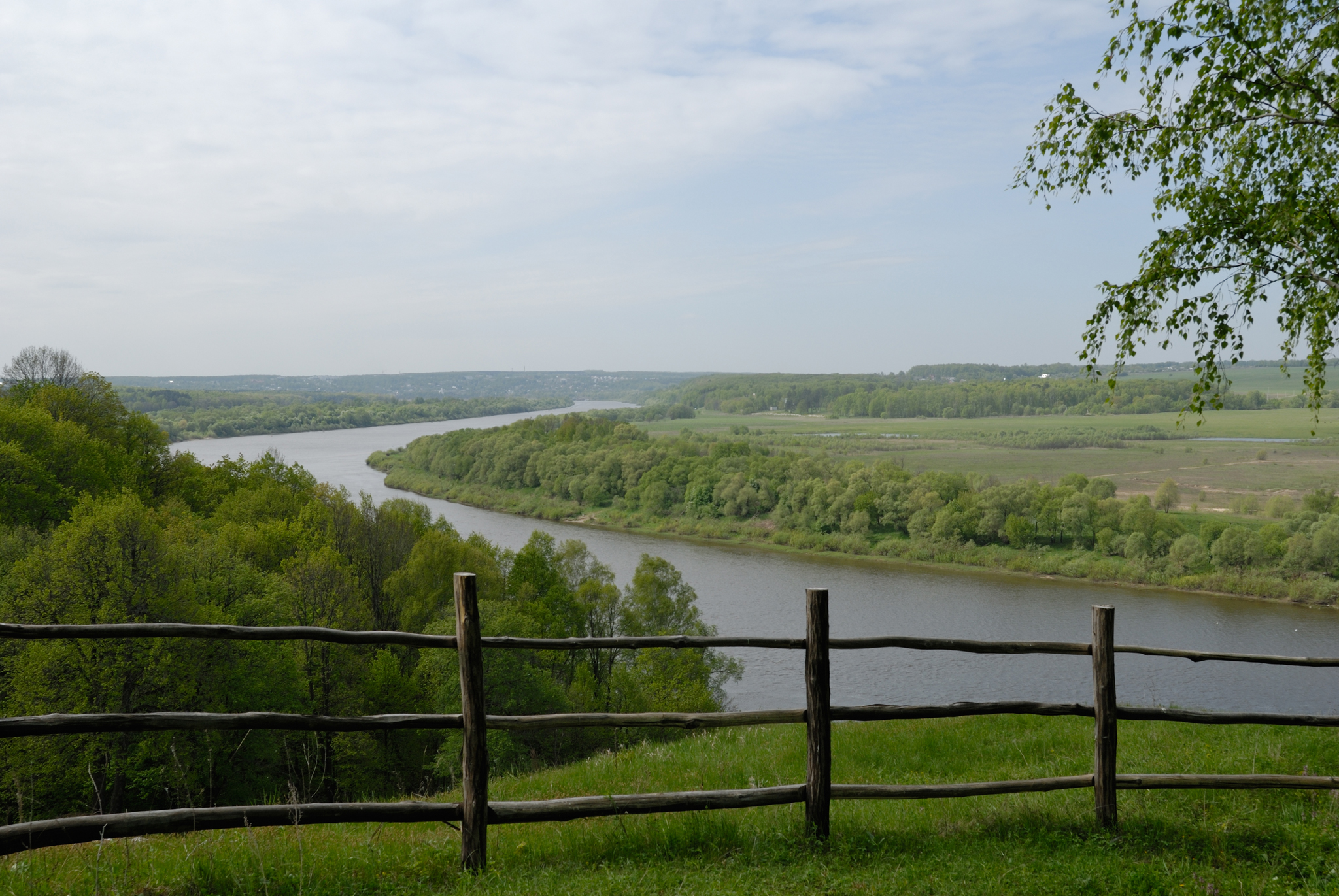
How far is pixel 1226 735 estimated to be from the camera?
323 inches

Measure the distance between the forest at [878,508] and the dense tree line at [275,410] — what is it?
46503 millimetres

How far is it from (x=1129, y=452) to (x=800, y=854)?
348ft

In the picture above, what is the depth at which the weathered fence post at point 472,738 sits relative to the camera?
4.54m

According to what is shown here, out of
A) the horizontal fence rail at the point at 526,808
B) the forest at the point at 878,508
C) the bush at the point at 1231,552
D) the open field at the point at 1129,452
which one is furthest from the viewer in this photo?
the open field at the point at 1129,452

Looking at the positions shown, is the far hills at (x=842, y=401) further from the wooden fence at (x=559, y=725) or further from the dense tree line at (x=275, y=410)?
the wooden fence at (x=559, y=725)

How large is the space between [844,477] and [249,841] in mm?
68247

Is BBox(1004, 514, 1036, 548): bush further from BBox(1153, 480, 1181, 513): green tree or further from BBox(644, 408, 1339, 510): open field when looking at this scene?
BBox(644, 408, 1339, 510): open field

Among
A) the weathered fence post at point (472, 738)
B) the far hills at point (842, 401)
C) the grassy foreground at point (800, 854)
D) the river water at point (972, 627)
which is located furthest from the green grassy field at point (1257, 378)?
the weathered fence post at point (472, 738)

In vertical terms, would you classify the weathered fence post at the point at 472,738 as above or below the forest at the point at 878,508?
above

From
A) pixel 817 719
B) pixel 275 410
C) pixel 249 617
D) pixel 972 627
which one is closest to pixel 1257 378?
pixel 972 627

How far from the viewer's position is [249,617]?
76.5 ft

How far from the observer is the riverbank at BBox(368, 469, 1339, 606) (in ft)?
150

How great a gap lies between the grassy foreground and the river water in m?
17.4

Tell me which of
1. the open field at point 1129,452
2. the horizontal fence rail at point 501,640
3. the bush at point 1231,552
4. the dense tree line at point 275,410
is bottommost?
the bush at point 1231,552
